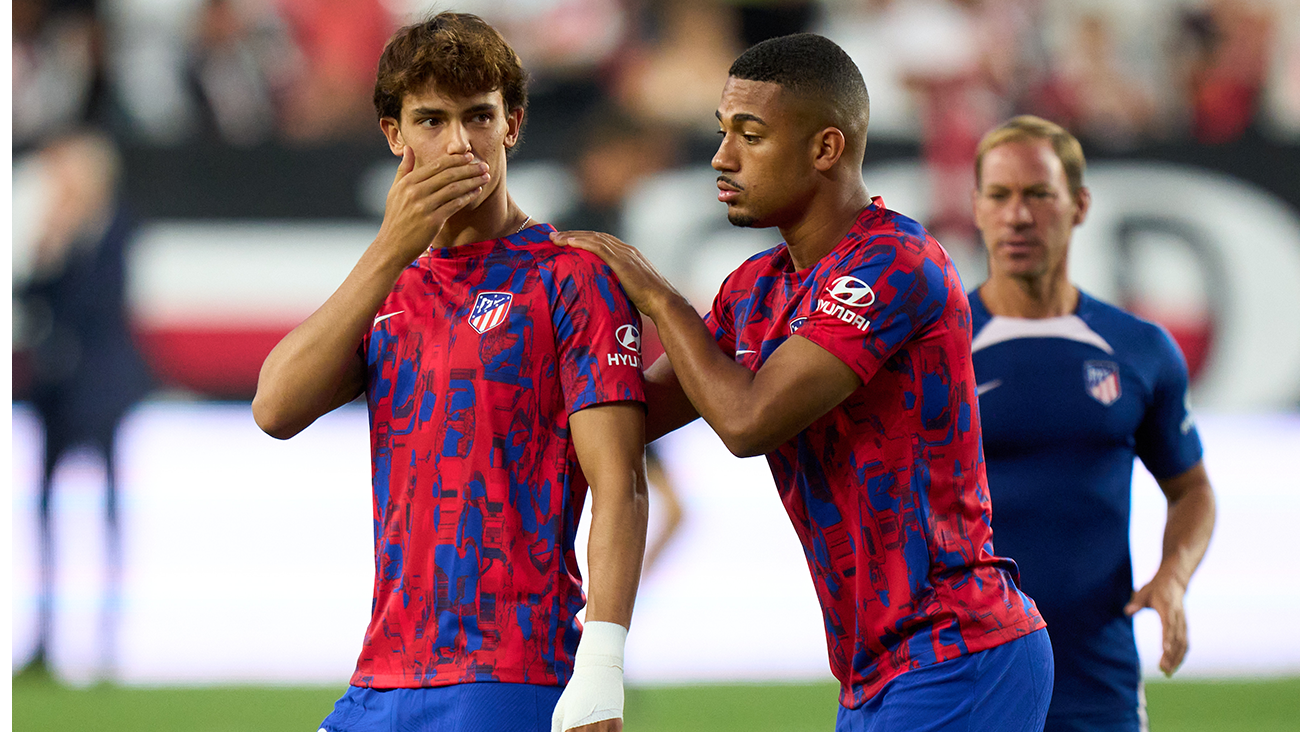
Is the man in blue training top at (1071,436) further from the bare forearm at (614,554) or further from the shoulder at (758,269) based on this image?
the bare forearm at (614,554)

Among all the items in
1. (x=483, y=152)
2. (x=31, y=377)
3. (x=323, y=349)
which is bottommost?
(x=323, y=349)

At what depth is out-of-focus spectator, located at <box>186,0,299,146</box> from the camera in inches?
376

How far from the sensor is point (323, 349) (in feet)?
7.99

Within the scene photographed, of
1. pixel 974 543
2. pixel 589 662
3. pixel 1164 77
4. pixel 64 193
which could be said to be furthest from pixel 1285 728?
pixel 64 193

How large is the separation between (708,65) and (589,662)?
8011 millimetres

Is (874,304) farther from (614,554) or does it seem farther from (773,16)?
(773,16)

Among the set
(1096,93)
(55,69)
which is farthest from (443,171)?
(1096,93)

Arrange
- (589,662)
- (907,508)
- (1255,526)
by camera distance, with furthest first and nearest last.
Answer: (1255,526) → (907,508) → (589,662)

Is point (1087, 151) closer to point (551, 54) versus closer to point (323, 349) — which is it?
point (551, 54)

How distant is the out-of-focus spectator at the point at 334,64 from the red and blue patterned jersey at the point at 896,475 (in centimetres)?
751

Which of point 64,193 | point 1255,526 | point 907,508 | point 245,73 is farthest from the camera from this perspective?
point 245,73

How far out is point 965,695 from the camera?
94.5 inches

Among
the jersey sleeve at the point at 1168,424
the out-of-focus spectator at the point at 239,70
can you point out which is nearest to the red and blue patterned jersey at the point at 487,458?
the jersey sleeve at the point at 1168,424

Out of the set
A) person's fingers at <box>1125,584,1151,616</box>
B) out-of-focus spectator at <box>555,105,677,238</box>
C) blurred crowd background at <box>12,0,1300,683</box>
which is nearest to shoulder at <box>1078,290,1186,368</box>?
person's fingers at <box>1125,584,1151,616</box>
